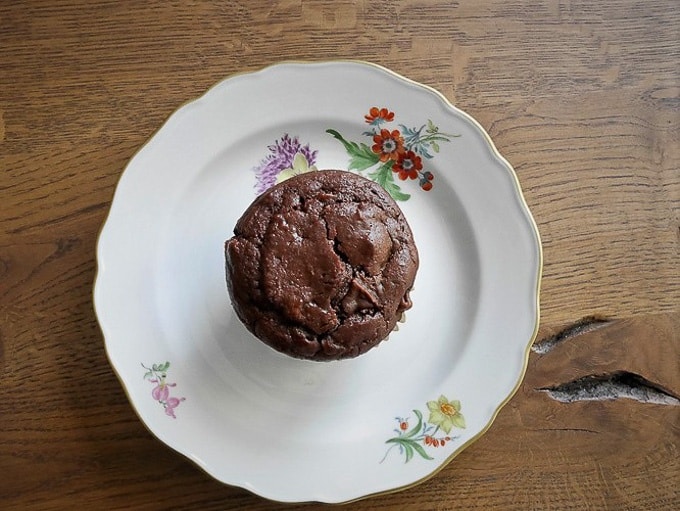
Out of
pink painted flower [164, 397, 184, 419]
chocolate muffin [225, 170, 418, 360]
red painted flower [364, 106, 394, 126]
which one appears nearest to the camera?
chocolate muffin [225, 170, 418, 360]

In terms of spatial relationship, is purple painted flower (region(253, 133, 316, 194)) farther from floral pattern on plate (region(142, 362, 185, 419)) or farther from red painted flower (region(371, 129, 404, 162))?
floral pattern on plate (region(142, 362, 185, 419))

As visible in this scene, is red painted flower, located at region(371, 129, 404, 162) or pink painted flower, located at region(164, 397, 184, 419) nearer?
pink painted flower, located at region(164, 397, 184, 419)

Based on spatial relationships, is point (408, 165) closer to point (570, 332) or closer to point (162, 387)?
point (570, 332)

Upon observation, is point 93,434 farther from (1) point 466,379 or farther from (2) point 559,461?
(2) point 559,461

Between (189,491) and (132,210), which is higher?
(132,210)

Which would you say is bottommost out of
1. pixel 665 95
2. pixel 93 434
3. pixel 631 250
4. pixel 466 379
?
pixel 93 434

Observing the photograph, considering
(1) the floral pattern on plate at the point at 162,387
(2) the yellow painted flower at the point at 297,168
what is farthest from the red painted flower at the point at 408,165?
(1) the floral pattern on plate at the point at 162,387

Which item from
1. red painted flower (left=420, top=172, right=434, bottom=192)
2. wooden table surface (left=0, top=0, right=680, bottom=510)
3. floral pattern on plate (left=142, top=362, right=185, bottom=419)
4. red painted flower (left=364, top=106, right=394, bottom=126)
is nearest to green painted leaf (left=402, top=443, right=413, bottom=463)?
wooden table surface (left=0, top=0, right=680, bottom=510)

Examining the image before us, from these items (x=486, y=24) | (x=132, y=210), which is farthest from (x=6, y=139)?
(x=486, y=24)
